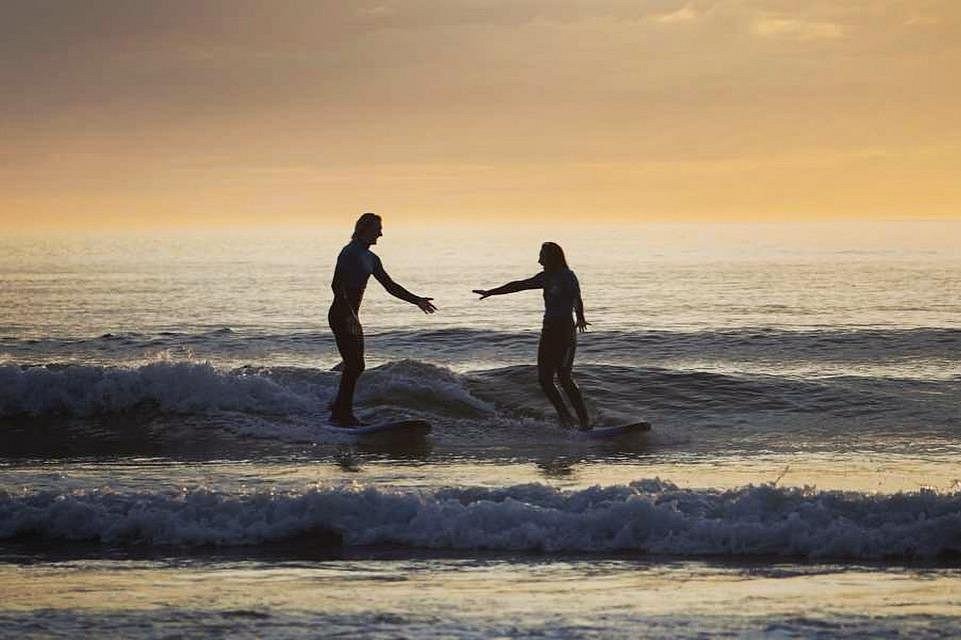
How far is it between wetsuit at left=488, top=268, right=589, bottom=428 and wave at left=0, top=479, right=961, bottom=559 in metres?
4.74

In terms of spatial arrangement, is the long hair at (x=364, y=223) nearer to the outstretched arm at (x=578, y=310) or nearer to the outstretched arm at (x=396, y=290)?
the outstretched arm at (x=396, y=290)

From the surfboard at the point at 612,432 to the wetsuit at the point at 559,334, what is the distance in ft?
0.71

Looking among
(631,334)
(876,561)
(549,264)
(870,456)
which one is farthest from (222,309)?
(876,561)

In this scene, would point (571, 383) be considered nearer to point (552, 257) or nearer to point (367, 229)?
point (552, 257)

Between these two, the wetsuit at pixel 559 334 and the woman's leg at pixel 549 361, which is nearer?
the wetsuit at pixel 559 334

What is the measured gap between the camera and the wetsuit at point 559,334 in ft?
50.3

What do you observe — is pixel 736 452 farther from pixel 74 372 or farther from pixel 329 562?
pixel 74 372

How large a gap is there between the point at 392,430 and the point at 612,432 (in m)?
2.69

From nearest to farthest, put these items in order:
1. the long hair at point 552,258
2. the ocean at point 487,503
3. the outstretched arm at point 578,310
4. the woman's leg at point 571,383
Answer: the ocean at point 487,503 < the outstretched arm at point 578,310 < the long hair at point 552,258 < the woman's leg at point 571,383

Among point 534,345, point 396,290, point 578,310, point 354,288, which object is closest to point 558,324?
point 578,310

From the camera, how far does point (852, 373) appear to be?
2283 centimetres

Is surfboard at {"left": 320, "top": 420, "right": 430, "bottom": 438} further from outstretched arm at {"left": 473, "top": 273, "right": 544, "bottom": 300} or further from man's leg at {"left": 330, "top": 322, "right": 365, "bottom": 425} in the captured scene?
outstretched arm at {"left": 473, "top": 273, "right": 544, "bottom": 300}

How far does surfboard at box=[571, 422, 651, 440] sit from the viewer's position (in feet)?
49.5

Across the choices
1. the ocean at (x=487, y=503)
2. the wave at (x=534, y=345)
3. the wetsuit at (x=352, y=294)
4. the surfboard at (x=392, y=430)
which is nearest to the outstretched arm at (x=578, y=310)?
the ocean at (x=487, y=503)
